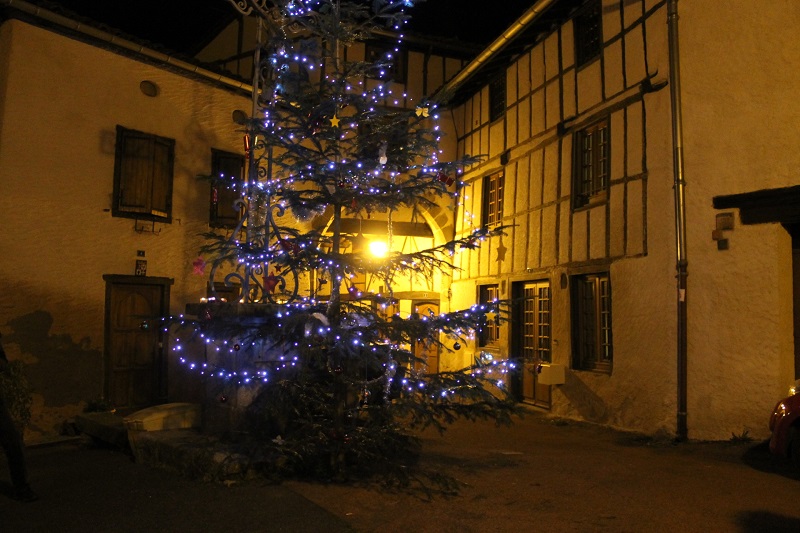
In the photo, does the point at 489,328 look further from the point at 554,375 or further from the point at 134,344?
the point at 134,344

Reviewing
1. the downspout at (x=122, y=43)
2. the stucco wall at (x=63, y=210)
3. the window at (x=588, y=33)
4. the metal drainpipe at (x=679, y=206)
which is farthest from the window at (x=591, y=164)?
the stucco wall at (x=63, y=210)

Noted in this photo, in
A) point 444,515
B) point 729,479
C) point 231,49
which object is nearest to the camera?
point 444,515

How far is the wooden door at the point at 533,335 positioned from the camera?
11.1 m

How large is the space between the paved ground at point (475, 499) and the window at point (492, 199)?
654cm

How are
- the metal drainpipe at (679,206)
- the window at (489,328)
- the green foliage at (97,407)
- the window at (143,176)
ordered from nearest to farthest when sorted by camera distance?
the metal drainpipe at (679,206), the green foliage at (97,407), the window at (143,176), the window at (489,328)

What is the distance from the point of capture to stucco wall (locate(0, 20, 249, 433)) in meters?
8.26

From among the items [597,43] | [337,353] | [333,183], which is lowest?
[337,353]

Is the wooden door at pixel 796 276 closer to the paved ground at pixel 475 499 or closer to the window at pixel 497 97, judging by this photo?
the paved ground at pixel 475 499

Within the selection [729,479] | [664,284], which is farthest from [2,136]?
[729,479]

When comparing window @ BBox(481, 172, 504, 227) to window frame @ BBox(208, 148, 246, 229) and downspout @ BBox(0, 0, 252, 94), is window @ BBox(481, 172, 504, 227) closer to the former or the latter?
window frame @ BBox(208, 148, 246, 229)

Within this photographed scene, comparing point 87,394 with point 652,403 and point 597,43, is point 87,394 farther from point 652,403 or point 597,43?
point 597,43

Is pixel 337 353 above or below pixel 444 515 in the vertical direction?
above

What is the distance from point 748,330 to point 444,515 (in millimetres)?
4804

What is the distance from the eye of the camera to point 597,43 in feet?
33.7
